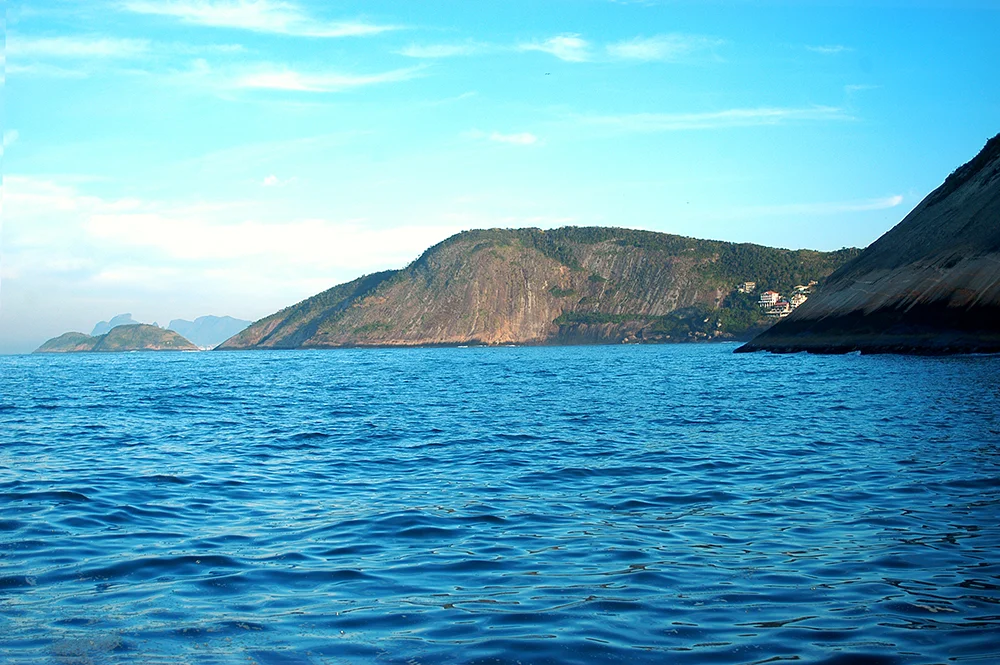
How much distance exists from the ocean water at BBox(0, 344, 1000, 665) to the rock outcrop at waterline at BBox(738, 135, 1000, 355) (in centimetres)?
4185

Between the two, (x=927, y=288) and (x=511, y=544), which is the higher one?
(x=927, y=288)

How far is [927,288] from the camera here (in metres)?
64.5

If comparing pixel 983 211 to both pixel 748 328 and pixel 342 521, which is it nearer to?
pixel 342 521

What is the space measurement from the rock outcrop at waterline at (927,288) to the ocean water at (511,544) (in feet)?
137

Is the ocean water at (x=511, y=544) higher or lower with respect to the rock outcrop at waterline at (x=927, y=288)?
lower

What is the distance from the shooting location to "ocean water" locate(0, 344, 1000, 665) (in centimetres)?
658

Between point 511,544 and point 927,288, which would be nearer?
point 511,544

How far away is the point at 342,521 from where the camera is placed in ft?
36.6

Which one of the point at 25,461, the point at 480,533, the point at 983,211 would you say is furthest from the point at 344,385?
the point at 983,211

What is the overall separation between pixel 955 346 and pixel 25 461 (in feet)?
189

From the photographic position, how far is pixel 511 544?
9.77 meters

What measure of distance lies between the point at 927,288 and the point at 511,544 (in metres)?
64.5

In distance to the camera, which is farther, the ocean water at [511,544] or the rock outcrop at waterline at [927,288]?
the rock outcrop at waterline at [927,288]

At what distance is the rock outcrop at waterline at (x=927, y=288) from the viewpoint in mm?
58719
